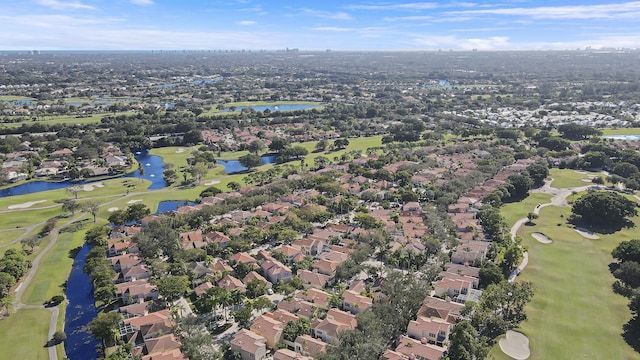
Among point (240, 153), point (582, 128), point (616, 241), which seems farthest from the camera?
point (582, 128)

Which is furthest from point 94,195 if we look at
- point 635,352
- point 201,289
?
point 635,352

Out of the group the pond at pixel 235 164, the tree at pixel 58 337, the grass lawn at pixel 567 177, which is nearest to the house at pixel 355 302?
the tree at pixel 58 337

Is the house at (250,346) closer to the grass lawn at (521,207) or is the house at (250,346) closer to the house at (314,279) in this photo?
the house at (314,279)

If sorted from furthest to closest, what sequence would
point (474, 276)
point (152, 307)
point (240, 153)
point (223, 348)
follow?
point (240, 153), point (474, 276), point (152, 307), point (223, 348)

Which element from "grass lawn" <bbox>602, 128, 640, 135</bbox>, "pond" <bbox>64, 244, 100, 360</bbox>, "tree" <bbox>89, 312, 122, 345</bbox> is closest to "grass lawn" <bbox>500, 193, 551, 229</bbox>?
"tree" <bbox>89, 312, 122, 345</bbox>

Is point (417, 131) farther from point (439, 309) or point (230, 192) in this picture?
point (439, 309)

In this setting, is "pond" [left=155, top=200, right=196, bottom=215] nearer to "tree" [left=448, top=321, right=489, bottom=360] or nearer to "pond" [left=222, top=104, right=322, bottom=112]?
"tree" [left=448, top=321, right=489, bottom=360]
